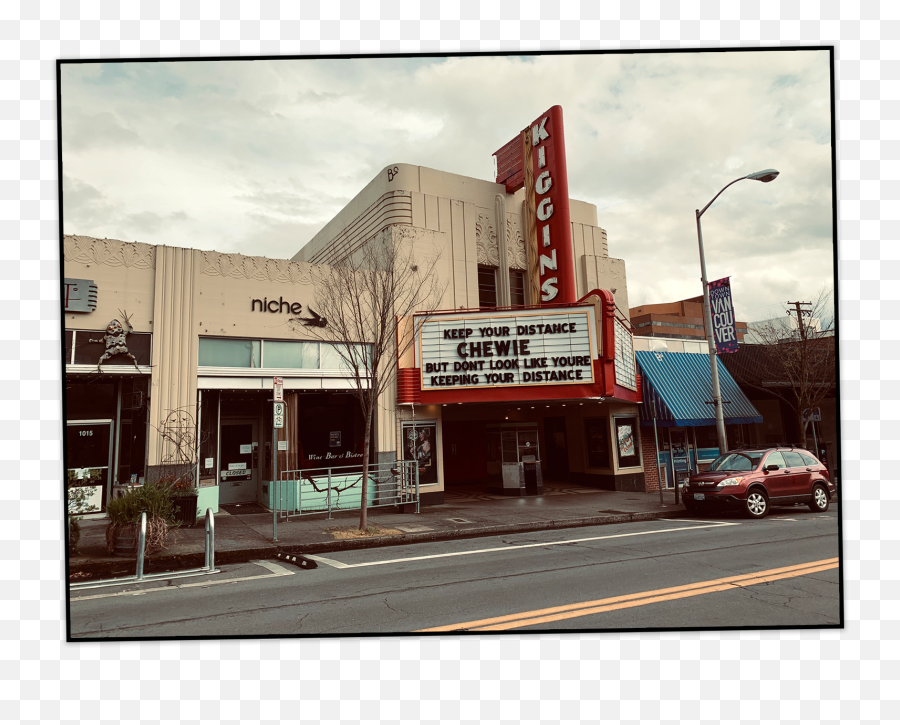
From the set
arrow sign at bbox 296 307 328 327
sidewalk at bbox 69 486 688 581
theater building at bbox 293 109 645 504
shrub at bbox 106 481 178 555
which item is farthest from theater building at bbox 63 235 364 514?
shrub at bbox 106 481 178 555

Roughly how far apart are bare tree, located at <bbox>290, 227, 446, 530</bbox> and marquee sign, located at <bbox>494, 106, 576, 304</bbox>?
3266 mm

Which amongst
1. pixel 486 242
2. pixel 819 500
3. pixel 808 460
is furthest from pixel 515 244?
pixel 819 500

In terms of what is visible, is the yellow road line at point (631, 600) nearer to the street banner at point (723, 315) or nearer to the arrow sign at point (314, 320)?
the street banner at point (723, 315)

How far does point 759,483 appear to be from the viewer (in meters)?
14.2

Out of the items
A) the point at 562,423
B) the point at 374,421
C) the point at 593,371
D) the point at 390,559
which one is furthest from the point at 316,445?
the point at 562,423

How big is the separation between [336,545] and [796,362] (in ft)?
59.6

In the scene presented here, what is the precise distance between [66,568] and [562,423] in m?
18.7

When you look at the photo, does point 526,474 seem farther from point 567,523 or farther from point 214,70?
point 214,70

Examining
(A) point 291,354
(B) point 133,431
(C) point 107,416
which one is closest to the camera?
(B) point 133,431

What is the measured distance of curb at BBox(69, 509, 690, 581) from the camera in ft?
30.0

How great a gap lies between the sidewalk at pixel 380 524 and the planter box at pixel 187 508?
229 millimetres

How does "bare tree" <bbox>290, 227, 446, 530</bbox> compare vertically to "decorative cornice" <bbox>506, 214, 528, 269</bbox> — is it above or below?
below

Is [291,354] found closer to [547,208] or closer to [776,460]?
[547,208]

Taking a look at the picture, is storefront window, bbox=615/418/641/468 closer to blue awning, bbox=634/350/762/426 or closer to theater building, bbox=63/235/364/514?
blue awning, bbox=634/350/762/426
